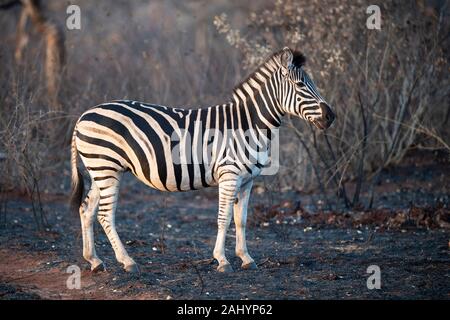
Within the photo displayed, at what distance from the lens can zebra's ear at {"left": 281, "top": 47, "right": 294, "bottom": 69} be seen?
721cm

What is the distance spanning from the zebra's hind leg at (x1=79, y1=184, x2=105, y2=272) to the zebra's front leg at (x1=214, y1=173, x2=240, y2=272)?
1.27 meters

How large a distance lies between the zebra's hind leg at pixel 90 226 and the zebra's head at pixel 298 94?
2.32m

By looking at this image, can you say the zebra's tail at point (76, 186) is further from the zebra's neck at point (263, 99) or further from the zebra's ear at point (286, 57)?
the zebra's ear at point (286, 57)

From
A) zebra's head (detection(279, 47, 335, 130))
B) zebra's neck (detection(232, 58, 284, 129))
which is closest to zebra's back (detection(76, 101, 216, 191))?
zebra's neck (detection(232, 58, 284, 129))

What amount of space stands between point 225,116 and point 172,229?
9.82ft

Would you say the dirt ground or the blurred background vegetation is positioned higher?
the blurred background vegetation

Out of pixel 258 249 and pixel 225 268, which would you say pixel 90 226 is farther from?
pixel 258 249

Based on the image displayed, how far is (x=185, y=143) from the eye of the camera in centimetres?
720

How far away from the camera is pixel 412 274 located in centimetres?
702

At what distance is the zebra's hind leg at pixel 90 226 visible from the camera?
724cm

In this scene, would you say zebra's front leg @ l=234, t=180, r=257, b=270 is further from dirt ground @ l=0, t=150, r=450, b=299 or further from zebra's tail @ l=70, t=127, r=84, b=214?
zebra's tail @ l=70, t=127, r=84, b=214
